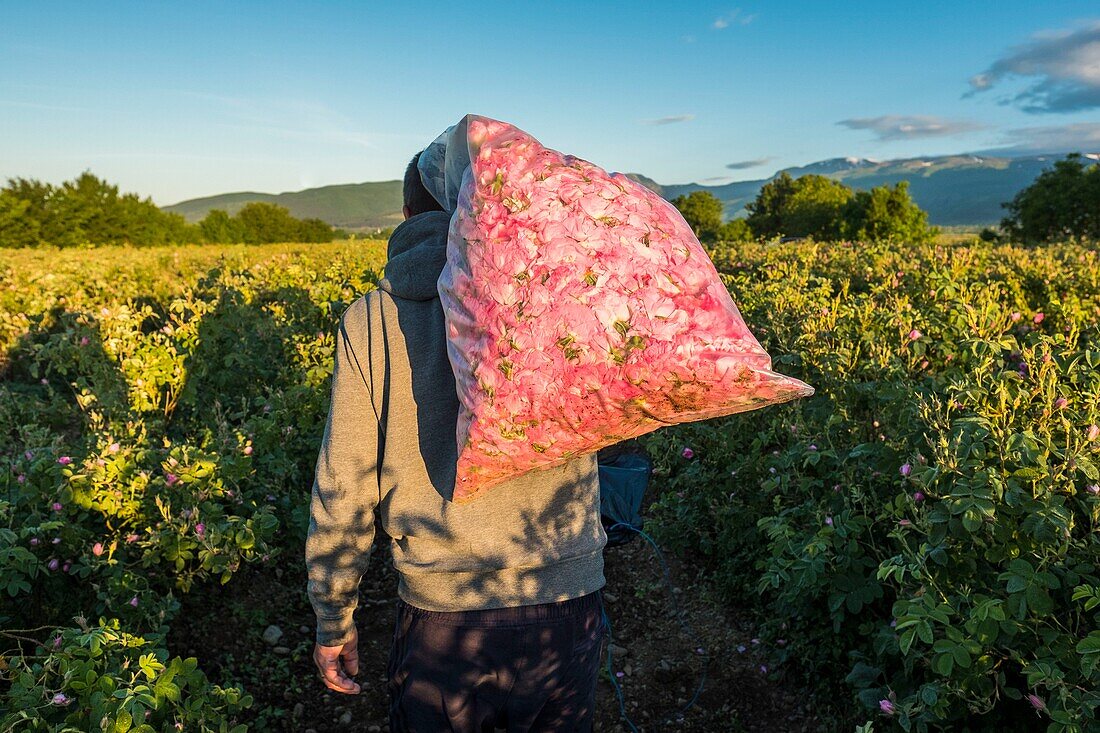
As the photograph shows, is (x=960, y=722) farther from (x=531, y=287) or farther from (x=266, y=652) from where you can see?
(x=266, y=652)

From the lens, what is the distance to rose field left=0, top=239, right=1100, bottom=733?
6.91 ft

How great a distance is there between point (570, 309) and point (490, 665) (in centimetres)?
92

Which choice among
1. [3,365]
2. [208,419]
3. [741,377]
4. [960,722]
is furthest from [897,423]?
[3,365]

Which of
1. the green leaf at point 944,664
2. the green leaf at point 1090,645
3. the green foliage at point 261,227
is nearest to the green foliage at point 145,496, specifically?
the green leaf at point 944,664

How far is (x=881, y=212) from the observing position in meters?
58.8

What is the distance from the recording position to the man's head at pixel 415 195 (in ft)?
6.40

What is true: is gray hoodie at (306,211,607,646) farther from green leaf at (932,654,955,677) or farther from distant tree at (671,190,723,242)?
distant tree at (671,190,723,242)

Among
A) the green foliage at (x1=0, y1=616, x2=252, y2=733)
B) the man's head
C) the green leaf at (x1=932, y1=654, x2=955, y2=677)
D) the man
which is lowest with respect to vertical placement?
the green leaf at (x1=932, y1=654, x2=955, y2=677)

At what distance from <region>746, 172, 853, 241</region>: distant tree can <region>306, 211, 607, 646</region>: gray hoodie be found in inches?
2640

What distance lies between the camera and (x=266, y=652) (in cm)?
351

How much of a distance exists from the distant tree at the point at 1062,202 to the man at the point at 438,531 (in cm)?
4929

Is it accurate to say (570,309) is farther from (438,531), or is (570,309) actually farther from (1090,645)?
(1090,645)

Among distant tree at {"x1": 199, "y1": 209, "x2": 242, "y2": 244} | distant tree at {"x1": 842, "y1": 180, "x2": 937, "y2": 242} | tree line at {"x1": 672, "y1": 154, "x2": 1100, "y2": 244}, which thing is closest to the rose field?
tree line at {"x1": 672, "y1": 154, "x2": 1100, "y2": 244}

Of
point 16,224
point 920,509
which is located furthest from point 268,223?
point 920,509
